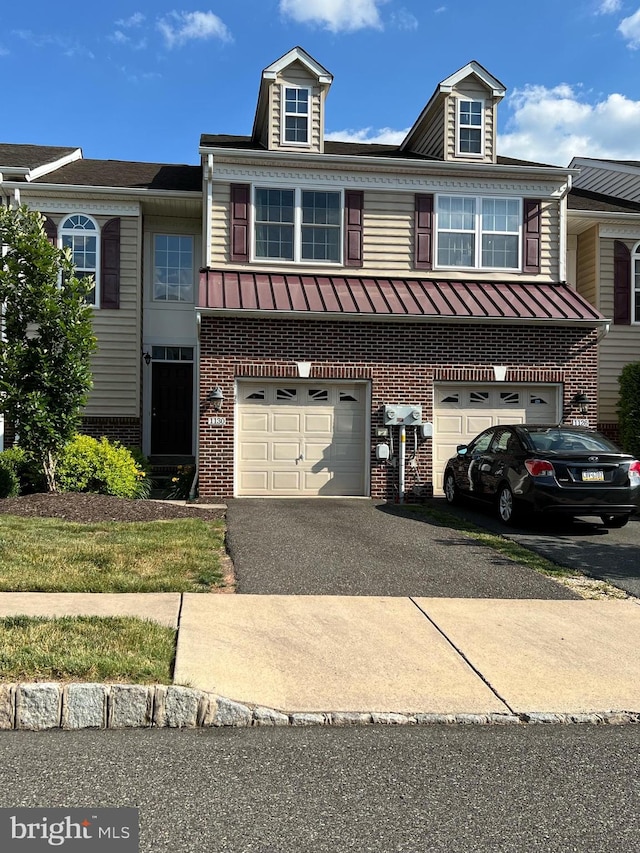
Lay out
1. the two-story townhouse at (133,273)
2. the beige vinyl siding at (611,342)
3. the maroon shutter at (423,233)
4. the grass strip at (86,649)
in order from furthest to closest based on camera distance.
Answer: the beige vinyl siding at (611,342) < the two-story townhouse at (133,273) < the maroon shutter at (423,233) < the grass strip at (86,649)

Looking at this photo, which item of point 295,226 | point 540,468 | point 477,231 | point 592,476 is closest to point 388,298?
point 295,226

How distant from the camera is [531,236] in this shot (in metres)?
15.5

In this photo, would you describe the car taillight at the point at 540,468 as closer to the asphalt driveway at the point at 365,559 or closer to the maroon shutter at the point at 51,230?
the asphalt driveway at the point at 365,559

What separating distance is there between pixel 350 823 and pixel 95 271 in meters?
15.2

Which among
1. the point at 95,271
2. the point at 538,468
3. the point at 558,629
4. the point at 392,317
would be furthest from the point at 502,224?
the point at 558,629

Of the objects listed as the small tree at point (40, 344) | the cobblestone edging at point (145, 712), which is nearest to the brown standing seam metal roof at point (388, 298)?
the small tree at point (40, 344)

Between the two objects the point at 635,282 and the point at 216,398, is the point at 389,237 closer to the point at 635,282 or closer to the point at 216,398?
the point at 216,398

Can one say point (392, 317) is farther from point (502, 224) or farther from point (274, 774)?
point (274, 774)

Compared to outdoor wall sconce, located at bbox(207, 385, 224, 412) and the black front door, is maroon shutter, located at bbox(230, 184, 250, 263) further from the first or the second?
the black front door

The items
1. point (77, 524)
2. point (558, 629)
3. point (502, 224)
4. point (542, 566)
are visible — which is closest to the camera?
point (558, 629)

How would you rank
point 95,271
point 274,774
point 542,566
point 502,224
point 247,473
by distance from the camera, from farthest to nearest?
point 95,271 → point 502,224 → point 247,473 → point 542,566 → point 274,774

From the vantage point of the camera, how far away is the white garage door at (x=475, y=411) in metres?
14.4

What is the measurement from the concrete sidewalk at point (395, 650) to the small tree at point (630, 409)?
983 cm

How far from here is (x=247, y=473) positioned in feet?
44.8
